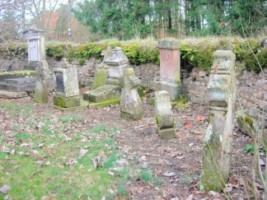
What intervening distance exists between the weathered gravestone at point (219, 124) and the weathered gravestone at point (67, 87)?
223 inches

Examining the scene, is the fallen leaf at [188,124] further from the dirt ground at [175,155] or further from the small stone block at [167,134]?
the small stone block at [167,134]

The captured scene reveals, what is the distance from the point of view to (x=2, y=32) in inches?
295

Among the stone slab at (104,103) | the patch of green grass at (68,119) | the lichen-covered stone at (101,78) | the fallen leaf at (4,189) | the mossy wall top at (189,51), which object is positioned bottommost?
the fallen leaf at (4,189)

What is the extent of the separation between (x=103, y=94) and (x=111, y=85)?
1.95 feet

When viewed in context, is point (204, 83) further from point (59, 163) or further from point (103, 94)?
point (59, 163)

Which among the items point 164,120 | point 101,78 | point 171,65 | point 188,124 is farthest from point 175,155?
point 101,78

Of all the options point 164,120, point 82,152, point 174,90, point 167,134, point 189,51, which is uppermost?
point 189,51

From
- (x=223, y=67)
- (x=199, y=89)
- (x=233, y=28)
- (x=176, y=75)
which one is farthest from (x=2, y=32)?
(x=233, y=28)

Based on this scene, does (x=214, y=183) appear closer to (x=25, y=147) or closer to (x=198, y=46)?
(x=25, y=147)

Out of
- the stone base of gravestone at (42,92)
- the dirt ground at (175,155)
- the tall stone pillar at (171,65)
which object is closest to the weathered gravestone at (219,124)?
the dirt ground at (175,155)

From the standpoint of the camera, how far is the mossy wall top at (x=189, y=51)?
6.87 meters

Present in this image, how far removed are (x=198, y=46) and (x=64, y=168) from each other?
527cm

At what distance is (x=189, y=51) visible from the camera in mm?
8438

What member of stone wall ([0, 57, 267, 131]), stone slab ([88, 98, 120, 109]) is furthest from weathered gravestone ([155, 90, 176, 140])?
stone slab ([88, 98, 120, 109])
